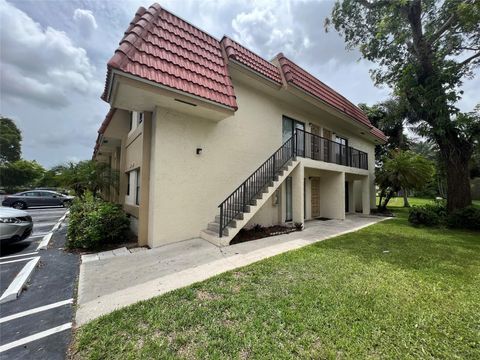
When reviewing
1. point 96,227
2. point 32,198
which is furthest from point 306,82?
point 32,198

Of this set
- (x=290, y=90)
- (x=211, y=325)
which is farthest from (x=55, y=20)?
(x=211, y=325)

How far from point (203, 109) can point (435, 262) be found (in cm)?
727

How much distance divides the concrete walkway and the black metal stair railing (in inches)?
47.5

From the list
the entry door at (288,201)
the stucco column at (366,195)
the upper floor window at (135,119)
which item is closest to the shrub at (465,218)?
the stucco column at (366,195)

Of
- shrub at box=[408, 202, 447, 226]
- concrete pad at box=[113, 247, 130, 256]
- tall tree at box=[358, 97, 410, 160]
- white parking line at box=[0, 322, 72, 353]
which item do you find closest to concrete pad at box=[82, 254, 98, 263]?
concrete pad at box=[113, 247, 130, 256]

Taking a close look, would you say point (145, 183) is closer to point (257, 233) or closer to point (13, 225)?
point (13, 225)

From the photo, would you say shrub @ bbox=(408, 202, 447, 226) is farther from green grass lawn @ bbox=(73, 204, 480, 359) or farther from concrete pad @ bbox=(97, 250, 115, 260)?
concrete pad @ bbox=(97, 250, 115, 260)

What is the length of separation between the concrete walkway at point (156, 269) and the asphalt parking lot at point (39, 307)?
22cm

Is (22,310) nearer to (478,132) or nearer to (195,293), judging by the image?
(195,293)

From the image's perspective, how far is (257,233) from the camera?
7785 millimetres

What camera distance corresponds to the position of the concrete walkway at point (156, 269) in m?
3.44

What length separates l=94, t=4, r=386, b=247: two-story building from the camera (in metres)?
5.67

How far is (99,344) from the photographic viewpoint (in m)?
2.42

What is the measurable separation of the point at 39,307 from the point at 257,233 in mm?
5864
